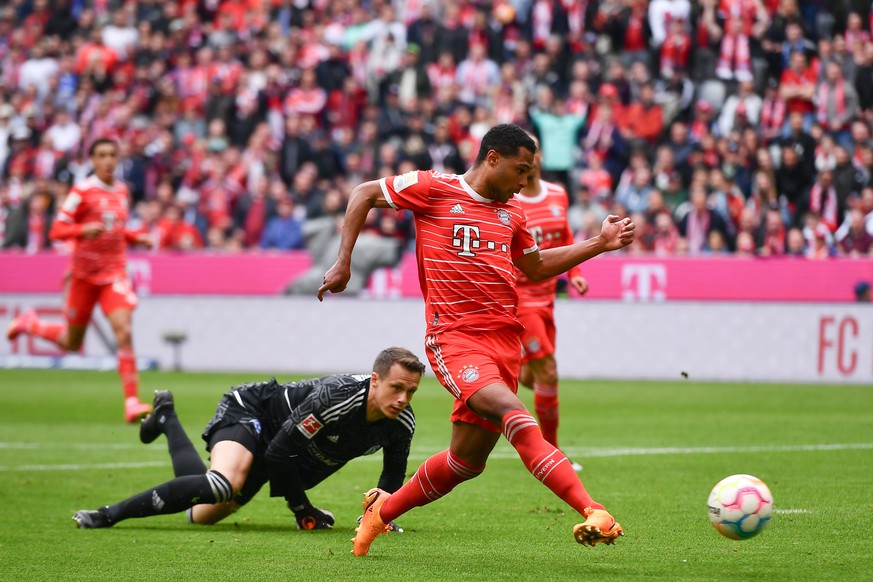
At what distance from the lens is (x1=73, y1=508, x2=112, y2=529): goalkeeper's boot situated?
848cm

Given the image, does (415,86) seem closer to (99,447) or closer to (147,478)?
(99,447)

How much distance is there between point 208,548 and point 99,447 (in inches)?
236

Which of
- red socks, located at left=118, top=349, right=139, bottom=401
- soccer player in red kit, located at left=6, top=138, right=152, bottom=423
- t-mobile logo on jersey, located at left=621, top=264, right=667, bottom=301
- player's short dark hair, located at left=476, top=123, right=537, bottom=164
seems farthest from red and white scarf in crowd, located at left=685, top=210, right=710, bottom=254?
player's short dark hair, located at left=476, top=123, right=537, bottom=164

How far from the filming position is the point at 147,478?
36.4ft

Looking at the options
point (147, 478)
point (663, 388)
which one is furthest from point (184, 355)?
point (147, 478)

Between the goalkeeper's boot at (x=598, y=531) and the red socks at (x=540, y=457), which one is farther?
the red socks at (x=540, y=457)

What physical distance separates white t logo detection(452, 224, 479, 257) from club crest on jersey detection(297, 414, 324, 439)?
1502 millimetres

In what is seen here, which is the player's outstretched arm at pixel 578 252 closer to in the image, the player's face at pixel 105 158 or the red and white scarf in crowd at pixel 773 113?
the player's face at pixel 105 158

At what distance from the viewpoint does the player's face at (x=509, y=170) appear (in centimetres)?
729

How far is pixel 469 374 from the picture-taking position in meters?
7.07

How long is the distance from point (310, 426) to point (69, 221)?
7.29 m

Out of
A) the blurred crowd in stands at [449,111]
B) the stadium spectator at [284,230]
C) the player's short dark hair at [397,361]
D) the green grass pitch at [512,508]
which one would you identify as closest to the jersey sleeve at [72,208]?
the green grass pitch at [512,508]

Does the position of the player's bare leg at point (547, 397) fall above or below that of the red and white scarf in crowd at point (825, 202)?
below

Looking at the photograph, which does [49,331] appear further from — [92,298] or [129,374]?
[129,374]
